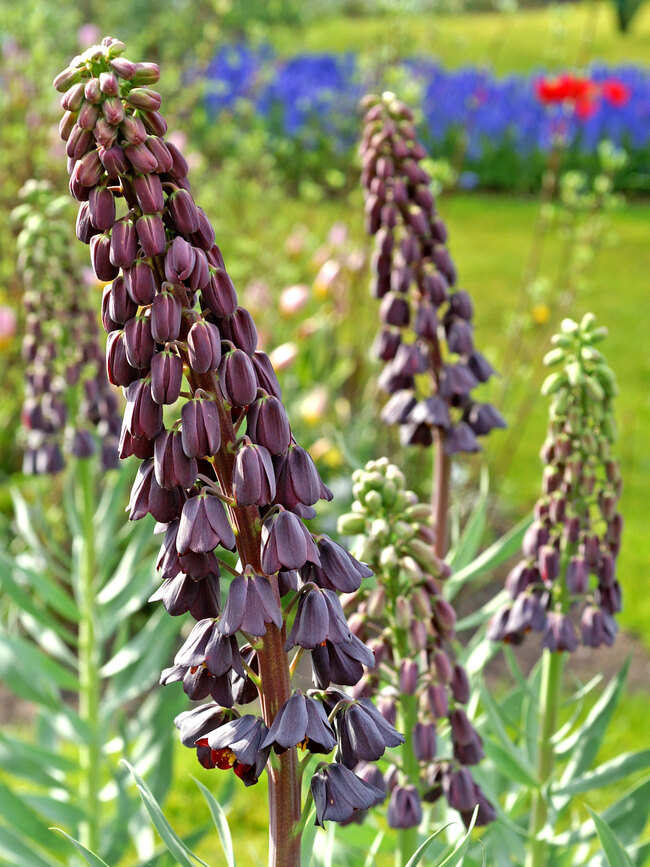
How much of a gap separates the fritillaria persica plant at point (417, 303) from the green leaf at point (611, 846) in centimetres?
73

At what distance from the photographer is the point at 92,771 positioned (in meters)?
2.80

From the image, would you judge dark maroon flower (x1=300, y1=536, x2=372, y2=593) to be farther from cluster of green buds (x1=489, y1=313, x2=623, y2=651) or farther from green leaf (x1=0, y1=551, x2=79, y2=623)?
green leaf (x1=0, y1=551, x2=79, y2=623)

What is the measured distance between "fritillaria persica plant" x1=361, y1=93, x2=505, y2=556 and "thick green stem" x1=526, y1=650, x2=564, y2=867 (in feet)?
1.05

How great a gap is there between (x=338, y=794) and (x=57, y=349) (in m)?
1.73

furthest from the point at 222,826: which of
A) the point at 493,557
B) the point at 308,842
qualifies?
the point at 493,557

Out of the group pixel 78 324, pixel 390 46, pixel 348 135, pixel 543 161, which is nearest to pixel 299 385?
pixel 390 46

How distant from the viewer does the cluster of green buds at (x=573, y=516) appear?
1818mm

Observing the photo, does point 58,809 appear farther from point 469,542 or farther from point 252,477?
point 252,477

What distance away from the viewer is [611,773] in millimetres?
2059

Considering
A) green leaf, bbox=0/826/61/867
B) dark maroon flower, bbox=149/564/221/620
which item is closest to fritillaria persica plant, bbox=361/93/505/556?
dark maroon flower, bbox=149/564/221/620

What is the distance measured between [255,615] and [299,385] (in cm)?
435

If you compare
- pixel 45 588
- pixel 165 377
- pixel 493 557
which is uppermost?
pixel 493 557

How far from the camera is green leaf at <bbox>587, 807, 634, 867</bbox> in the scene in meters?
1.53

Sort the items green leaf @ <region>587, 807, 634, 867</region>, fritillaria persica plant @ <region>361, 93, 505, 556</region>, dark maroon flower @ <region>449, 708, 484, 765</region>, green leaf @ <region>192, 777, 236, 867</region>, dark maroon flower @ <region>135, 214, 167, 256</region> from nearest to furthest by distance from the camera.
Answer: dark maroon flower @ <region>135, 214, 167, 256</region>, green leaf @ <region>192, 777, 236, 867</region>, green leaf @ <region>587, 807, 634, 867</region>, dark maroon flower @ <region>449, 708, 484, 765</region>, fritillaria persica plant @ <region>361, 93, 505, 556</region>
